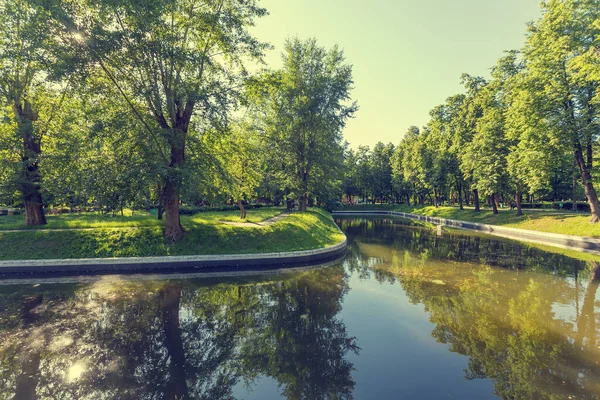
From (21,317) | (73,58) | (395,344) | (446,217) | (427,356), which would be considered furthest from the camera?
(446,217)

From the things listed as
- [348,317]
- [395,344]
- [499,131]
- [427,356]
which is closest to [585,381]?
[427,356]

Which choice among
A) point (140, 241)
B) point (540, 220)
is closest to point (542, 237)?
point (540, 220)

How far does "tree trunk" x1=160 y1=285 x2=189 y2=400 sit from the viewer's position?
5945 mm

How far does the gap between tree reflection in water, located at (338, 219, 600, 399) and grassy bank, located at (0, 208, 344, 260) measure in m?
5.74

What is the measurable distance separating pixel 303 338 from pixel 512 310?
8180mm

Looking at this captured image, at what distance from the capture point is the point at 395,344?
8.25m

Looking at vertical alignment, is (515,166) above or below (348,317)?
above

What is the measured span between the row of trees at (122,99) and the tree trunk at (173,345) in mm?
7393

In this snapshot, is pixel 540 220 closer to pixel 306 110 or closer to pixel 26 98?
pixel 306 110

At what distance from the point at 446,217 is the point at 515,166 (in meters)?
19.0

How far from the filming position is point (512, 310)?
10.5m

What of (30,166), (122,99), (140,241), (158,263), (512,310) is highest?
(122,99)

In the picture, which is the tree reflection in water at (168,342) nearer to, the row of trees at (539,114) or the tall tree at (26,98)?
the tall tree at (26,98)

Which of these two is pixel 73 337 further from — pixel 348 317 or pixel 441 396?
pixel 441 396
